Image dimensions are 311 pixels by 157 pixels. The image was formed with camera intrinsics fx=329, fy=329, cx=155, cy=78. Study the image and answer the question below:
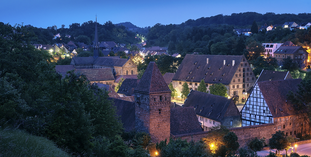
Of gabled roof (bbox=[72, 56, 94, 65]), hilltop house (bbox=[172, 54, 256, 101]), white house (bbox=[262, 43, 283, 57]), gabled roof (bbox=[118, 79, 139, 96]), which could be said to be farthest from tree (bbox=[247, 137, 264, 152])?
gabled roof (bbox=[72, 56, 94, 65])

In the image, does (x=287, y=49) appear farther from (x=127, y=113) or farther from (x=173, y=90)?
(x=127, y=113)

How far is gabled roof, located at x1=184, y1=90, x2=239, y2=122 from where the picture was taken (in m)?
44.3

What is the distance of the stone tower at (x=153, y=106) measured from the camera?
3350cm

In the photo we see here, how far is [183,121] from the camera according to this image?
3862 centimetres

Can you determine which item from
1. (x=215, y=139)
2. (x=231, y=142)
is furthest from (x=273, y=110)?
(x=215, y=139)

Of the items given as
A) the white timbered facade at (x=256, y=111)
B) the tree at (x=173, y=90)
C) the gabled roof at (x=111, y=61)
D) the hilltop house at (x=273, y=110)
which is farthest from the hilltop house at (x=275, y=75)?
the gabled roof at (x=111, y=61)

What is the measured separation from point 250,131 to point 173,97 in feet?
119

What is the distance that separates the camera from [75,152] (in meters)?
23.0

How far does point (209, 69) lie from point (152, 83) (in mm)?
41653

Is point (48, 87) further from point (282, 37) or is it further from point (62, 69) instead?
point (282, 37)

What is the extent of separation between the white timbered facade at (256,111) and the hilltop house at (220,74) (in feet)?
73.9

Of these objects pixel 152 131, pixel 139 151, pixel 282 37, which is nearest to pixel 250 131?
pixel 152 131

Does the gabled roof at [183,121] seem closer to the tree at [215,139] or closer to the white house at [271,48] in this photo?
the tree at [215,139]

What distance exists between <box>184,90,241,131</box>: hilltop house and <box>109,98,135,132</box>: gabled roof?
11.0 m
